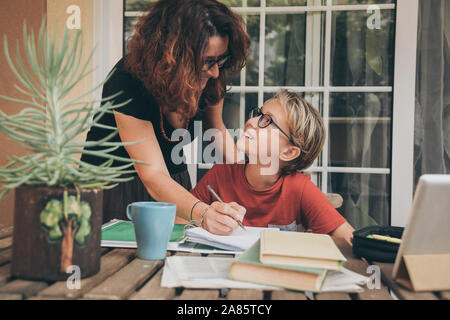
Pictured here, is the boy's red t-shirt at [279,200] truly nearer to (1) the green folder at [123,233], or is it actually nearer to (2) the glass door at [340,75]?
(1) the green folder at [123,233]

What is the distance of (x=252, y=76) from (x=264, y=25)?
1.18 feet

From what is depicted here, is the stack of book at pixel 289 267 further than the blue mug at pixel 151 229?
No

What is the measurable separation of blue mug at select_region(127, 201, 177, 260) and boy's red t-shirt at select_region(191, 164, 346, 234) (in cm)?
86

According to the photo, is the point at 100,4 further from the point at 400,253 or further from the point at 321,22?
the point at 400,253

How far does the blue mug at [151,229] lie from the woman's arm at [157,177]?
0.86 ft

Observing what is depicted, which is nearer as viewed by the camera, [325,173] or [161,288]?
[161,288]

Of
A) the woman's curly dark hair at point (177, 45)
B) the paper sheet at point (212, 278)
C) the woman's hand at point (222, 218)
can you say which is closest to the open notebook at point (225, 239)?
the woman's hand at point (222, 218)

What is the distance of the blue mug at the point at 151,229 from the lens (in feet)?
2.65

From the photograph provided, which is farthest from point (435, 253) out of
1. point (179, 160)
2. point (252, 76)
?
point (252, 76)

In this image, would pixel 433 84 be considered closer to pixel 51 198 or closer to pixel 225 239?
pixel 225 239

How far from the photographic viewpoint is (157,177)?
49.4 inches

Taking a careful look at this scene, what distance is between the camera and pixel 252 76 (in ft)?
8.50

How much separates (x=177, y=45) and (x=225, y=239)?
2.39 feet
